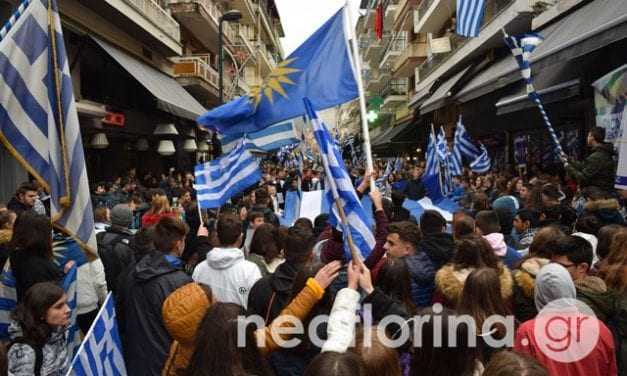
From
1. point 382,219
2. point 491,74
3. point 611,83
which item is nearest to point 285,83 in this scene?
point 382,219

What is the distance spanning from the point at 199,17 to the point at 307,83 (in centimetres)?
2155

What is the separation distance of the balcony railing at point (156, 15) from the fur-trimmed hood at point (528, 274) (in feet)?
50.1

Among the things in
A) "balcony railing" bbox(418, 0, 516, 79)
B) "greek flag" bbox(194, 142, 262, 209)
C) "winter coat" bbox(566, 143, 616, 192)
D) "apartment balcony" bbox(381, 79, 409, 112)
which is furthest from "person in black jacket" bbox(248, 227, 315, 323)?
"apartment balcony" bbox(381, 79, 409, 112)

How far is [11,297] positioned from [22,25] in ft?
6.52

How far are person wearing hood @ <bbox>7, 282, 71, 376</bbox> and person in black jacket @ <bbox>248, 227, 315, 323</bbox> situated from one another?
1.13 meters

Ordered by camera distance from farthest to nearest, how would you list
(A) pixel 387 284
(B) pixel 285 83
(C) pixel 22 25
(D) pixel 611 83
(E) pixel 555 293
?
(D) pixel 611 83 < (B) pixel 285 83 < (C) pixel 22 25 < (A) pixel 387 284 < (E) pixel 555 293

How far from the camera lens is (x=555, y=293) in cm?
308

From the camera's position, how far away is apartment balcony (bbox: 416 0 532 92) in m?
15.1

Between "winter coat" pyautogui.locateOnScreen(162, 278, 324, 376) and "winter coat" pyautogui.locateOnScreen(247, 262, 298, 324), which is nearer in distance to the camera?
"winter coat" pyautogui.locateOnScreen(162, 278, 324, 376)

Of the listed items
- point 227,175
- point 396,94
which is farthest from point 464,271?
point 396,94

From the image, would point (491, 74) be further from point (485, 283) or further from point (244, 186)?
point (485, 283)

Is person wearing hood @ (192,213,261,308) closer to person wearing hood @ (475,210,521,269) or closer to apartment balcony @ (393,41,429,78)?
person wearing hood @ (475,210,521,269)

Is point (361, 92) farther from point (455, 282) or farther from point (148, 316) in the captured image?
point (148, 316)

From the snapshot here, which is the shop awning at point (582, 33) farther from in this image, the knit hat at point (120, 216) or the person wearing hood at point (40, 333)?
the person wearing hood at point (40, 333)
